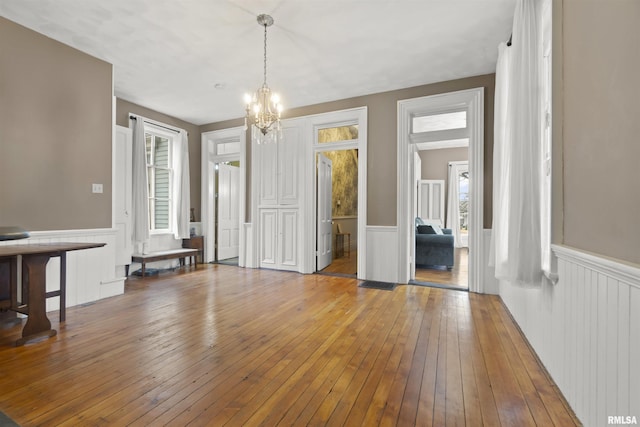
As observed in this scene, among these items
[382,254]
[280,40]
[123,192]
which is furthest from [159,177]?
[382,254]

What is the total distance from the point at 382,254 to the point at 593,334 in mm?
3218

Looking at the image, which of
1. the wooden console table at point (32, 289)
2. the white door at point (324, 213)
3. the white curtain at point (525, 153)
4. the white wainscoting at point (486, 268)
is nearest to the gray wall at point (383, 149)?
the white door at point (324, 213)

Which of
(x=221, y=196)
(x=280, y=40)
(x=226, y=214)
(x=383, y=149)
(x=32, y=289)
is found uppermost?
(x=280, y=40)

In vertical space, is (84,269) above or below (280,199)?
below

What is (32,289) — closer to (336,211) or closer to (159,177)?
(159,177)

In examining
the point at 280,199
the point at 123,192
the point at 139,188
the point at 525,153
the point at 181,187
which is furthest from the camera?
the point at 181,187

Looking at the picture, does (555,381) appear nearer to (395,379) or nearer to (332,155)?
A: (395,379)

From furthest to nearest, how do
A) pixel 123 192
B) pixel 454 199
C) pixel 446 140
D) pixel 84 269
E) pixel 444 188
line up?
pixel 444 188 → pixel 454 199 → pixel 123 192 → pixel 446 140 → pixel 84 269

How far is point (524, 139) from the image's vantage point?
2098 mm

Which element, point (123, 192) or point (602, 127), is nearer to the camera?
point (602, 127)

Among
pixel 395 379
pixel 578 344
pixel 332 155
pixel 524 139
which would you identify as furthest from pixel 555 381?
pixel 332 155

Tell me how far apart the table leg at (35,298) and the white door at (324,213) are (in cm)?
363

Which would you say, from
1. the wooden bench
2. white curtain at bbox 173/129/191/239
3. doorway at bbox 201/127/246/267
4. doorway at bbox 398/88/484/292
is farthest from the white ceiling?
the wooden bench

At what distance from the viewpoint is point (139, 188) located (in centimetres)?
495
